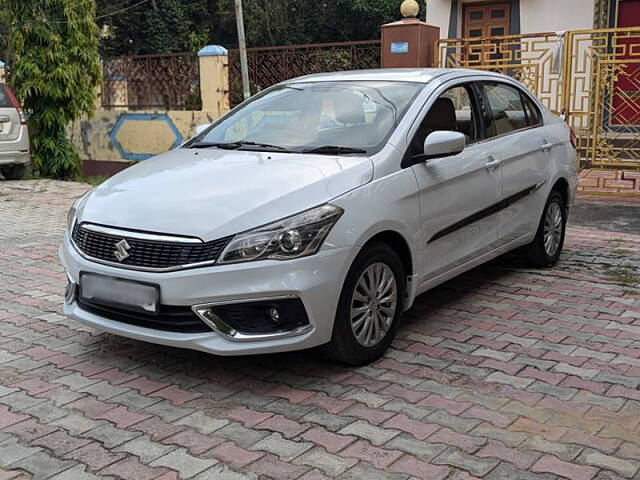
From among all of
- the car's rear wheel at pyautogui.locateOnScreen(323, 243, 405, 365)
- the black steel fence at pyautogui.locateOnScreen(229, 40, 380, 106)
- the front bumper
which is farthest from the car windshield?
the black steel fence at pyautogui.locateOnScreen(229, 40, 380, 106)

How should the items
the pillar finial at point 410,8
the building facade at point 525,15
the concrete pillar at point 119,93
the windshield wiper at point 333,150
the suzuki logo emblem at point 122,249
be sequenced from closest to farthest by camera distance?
the suzuki logo emblem at point 122,249, the windshield wiper at point 333,150, the pillar finial at point 410,8, the building facade at point 525,15, the concrete pillar at point 119,93

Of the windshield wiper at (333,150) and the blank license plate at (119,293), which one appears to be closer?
the blank license plate at (119,293)

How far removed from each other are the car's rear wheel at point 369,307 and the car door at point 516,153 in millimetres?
1503

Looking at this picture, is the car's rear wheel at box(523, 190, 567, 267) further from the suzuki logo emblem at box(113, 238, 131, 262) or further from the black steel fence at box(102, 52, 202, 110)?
the black steel fence at box(102, 52, 202, 110)

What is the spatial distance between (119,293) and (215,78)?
34.2 feet

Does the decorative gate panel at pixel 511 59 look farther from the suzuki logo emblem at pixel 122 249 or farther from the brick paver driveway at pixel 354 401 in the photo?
the suzuki logo emblem at pixel 122 249

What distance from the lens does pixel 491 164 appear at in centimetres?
538

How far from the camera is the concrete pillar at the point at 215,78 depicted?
45.5 ft

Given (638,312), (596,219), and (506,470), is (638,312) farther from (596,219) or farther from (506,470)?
(596,219)

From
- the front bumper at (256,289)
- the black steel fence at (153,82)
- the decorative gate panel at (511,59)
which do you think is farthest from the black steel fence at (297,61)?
the front bumper at (256,289)

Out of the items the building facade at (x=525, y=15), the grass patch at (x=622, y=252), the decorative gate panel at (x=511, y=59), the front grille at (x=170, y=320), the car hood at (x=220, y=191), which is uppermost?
the building facade at (x=525, y=15)

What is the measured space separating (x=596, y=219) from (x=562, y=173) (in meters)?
2.77

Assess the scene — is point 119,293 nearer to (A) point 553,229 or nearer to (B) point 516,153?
(B) point 516,153

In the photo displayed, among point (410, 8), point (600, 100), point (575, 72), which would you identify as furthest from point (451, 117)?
point (410, 8)
